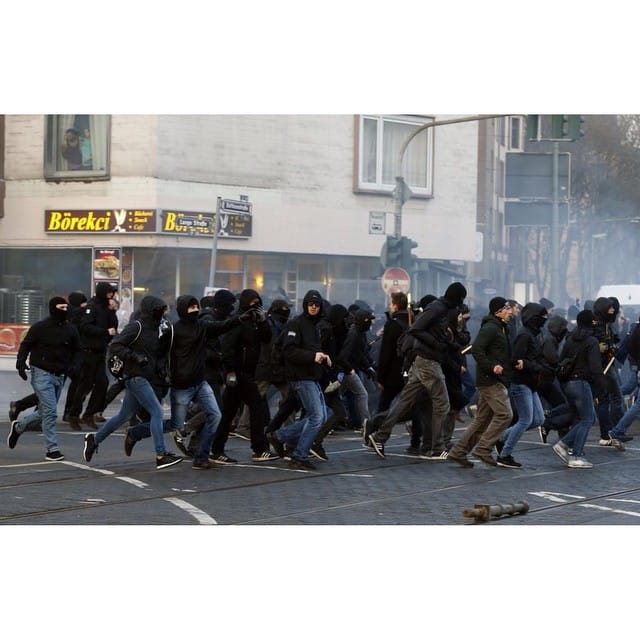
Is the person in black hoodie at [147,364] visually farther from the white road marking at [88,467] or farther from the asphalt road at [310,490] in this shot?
the asphalt road at [310,490]

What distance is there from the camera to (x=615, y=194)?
5384 centimetres

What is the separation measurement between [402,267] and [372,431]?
446 inches

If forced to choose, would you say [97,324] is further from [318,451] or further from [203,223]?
[203,223]

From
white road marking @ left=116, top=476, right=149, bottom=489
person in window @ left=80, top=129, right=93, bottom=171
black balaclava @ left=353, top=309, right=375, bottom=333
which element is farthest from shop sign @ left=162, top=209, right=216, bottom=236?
white road marking @ left=116, top=476, right=149, bottom=489

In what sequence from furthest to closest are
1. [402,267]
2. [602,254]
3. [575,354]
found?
[602,254] → [402,267] → [575,354]

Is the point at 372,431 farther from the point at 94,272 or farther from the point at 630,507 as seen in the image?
the point at 94,272

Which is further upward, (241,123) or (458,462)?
(241,123)

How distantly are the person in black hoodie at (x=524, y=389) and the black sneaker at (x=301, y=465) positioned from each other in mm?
1882

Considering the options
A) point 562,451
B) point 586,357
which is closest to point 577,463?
point 562,451

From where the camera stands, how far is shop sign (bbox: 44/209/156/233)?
32.5 metres

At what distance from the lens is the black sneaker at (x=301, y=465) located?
42.7ft

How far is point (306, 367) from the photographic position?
1305 centimetres

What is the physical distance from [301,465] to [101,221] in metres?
20.9
